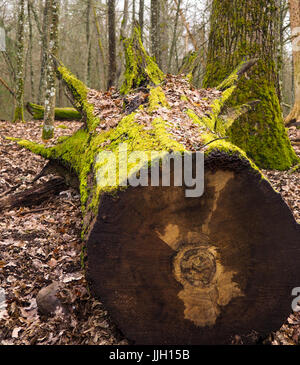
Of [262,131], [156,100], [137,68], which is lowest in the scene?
[262,131]

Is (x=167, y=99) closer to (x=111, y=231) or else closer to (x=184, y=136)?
(x=184, y=136)

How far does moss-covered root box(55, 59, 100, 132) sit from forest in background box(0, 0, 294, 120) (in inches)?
190

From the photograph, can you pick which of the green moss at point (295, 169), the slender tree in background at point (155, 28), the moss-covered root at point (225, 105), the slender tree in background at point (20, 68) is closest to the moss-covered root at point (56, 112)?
the slender tree in background at point (20, 68)

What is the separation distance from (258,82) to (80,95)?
3.53 m

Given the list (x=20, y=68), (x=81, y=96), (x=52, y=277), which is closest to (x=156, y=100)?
(x=81, y=96)

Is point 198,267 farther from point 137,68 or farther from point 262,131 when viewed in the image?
point 262,131

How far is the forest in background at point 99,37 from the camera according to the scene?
13500mm

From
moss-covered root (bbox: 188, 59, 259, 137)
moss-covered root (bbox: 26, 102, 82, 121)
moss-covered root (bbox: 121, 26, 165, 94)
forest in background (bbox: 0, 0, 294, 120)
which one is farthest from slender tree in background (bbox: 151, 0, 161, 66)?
moss-covered root (bbox: 121, 26, 165, 94)

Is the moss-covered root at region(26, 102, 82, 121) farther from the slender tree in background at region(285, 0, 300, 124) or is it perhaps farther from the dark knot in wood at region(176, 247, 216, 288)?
the dark knot in wood at region(176, 247, 216, 288)

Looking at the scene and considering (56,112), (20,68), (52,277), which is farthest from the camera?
(56,112)

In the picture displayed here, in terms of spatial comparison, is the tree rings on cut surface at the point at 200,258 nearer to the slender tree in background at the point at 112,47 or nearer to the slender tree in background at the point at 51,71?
the slender tree in background at the point at 51,71

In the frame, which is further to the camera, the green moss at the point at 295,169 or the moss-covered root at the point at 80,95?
the green moss at the point at 295,169

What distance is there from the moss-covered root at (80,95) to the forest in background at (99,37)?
482cm

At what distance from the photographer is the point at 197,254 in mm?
2354
